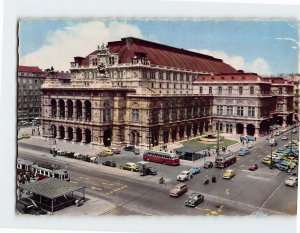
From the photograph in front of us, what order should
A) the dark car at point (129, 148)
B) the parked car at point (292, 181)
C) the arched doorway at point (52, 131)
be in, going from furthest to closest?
1. the arched doorway at point (52, 131)
2. the dark car at point (129, 148)
3. the parked car at point (292, 181)

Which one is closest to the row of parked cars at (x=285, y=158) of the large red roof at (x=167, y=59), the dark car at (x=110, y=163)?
the large red roof at (x=167, y=59)

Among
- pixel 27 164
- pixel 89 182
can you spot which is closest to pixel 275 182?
pixel 89 182

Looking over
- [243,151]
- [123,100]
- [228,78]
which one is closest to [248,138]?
[243,151]

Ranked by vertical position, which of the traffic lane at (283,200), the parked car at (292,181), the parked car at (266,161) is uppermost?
the parked car at (266,161)

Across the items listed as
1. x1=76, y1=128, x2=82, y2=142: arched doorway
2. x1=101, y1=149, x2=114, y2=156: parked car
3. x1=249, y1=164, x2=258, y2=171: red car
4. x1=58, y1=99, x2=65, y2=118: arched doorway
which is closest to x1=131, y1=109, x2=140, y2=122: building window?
x1=101, y1=149, x2=114, y2=156: parked car

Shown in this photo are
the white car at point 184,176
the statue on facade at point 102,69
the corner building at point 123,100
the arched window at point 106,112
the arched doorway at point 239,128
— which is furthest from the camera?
the arched doorway at point 239,128

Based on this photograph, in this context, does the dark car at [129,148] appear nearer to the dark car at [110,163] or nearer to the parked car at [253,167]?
the dark car at [110,163]

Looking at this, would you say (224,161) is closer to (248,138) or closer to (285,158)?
(285,158)

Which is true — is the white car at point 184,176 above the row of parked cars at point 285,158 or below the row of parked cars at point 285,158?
below

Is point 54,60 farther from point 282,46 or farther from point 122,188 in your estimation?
point 282,46
